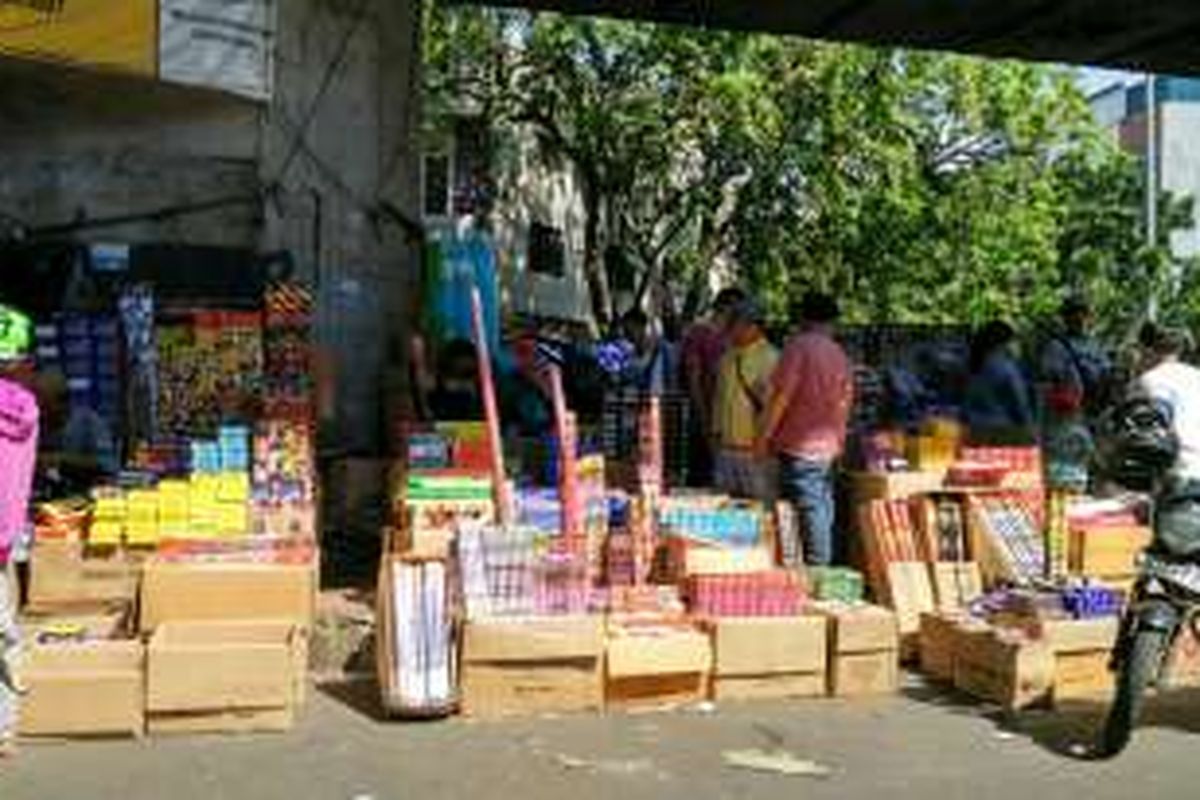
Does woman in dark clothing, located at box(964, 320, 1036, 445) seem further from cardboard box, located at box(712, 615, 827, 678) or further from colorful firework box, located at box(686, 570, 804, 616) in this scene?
cardboard box, located at box(712, 615, 827, 678)

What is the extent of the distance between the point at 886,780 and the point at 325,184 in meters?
→ 7.15

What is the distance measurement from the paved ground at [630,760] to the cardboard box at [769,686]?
119 mm

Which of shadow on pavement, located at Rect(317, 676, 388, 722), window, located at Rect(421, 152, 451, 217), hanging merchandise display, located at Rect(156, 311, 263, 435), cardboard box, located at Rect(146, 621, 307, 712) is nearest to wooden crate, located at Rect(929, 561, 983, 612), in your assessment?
shadow on pavement, located at Rect(317, 676, 388, 722)

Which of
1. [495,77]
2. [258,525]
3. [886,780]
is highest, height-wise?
[495,77]

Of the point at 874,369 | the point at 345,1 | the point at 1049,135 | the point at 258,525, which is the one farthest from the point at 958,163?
the point at 258,525

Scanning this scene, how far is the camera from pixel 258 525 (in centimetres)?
1195

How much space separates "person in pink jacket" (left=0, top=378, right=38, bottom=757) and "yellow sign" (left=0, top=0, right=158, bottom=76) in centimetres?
437

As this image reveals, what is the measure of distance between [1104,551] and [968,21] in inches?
243

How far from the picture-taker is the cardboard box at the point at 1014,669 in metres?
10.4

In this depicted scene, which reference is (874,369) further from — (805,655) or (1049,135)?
(1049,135)

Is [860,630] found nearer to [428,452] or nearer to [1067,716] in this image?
Answer: [1067,716]

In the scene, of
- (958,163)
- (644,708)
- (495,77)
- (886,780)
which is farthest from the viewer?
(958,163)

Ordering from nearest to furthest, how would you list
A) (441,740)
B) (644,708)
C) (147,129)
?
(441,740), (644,708), (147,129)

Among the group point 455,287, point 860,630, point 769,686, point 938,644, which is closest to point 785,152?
point 455,287
